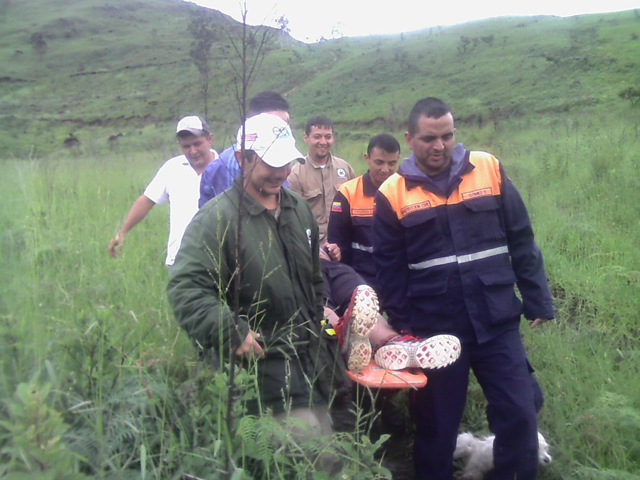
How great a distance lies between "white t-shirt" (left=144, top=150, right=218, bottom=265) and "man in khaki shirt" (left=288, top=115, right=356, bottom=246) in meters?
0.85

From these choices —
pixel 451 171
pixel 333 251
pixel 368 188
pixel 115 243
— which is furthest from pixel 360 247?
pixel 115 243

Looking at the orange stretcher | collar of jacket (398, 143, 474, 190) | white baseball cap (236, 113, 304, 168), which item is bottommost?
the orange stretcher

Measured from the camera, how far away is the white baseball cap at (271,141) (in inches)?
106

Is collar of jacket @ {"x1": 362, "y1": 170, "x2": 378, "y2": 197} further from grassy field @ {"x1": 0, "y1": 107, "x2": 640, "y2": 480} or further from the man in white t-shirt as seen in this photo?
grassy field @ {"x1": 0, "y1": 107, "x2": 640, "y2": 480}

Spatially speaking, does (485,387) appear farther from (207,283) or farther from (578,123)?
(578,123)

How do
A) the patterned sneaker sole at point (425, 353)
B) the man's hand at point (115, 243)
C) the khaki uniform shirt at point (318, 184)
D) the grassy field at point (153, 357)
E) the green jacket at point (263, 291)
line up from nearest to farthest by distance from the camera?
the grassy field at point (153, 357), the green jacket at point (263, 291), the patterned sneaker sole at point (425, 353), the man's hand at point (115, 243), the khaki uniform shirt at point (318, 184)

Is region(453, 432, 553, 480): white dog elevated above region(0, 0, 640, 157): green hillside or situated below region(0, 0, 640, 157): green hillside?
below

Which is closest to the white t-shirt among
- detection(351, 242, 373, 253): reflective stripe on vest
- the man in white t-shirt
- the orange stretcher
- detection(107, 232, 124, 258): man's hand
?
the man in white t-shirt

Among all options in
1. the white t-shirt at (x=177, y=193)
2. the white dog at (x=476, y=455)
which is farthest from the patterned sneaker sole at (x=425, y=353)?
the white t-shirt at (x=177, y=193)

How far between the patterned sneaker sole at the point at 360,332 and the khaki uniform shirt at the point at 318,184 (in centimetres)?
207

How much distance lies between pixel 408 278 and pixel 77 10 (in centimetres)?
5741

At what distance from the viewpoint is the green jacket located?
244cm

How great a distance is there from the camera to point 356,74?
1993 inches

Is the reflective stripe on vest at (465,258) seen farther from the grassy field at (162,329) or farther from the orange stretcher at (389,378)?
the grassy field at (162,329)
